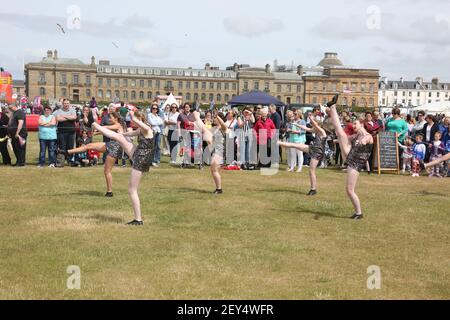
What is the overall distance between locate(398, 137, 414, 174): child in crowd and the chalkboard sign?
14.7 inches

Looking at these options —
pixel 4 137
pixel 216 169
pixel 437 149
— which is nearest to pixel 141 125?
pixel 216 169

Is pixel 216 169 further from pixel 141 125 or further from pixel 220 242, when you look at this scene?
pixel 220 242

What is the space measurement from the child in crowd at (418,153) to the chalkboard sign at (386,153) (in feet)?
1.86

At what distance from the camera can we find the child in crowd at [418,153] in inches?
698

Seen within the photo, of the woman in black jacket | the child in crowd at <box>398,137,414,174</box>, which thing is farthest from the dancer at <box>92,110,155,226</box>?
the child in crowd at <box>398,137,414,174</box>

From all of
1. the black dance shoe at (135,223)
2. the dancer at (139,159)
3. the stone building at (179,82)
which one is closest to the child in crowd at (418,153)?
the dancer at (139,159)

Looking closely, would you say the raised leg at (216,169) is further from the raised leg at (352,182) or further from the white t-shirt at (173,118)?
Result: the white t-shirt at (173,118)

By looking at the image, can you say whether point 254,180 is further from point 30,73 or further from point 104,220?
point 30,73

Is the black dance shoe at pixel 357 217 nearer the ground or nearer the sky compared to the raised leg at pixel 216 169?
nearer the ground

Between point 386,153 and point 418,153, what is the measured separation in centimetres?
104

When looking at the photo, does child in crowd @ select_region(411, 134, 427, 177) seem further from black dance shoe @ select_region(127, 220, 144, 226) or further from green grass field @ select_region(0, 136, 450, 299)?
black dance shoe @ select_region(127, 220, 144, 226)

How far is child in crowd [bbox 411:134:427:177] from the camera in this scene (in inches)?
698

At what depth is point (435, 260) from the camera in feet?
25.9

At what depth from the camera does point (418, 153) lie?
1802cm
